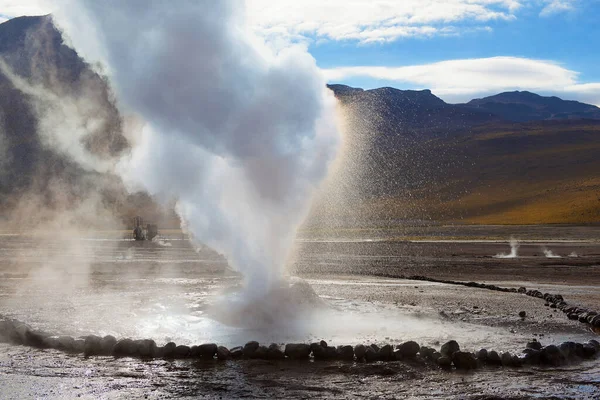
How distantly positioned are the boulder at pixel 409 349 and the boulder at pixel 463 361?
33.0 inches

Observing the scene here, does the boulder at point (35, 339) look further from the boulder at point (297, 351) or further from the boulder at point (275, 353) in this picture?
the boulder at point (297, 351)

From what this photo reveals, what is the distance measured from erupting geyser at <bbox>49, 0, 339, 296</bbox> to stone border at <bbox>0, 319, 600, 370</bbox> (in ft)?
12.8

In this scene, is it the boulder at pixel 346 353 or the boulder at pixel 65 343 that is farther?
the boulder at pixel 65 343

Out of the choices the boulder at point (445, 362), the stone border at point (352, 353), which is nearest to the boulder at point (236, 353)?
the stone border at point (352, 353)

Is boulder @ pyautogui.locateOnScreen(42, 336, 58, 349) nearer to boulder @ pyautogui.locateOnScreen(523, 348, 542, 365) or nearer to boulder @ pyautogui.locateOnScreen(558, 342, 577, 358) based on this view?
boulder @ pyautogui.locateOnScreen(523, 348, 542, 365)

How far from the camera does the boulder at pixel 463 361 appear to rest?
11.7 meters

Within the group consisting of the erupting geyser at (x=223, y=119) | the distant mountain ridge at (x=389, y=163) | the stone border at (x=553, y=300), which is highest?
the distant mountain ridge at (x=389, y=163)

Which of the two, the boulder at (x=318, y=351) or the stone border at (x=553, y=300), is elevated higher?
the stone border at (x=553, y=300)

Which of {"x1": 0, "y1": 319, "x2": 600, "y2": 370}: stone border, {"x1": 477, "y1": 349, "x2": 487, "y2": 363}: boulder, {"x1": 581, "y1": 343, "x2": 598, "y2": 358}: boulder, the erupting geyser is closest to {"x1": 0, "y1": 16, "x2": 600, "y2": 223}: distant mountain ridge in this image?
the erupting geyser

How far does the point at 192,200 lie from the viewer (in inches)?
695

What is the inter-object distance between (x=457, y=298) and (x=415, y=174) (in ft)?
411

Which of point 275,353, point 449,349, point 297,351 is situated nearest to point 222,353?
point 275,353

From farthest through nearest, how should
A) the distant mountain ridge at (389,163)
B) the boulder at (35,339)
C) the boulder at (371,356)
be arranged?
1. the distant mountain ridge at (389,163)
2. the boulder at (35,339)
3. the boulder at (371,356)

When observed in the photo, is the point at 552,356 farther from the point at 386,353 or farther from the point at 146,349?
the point at 146,349
